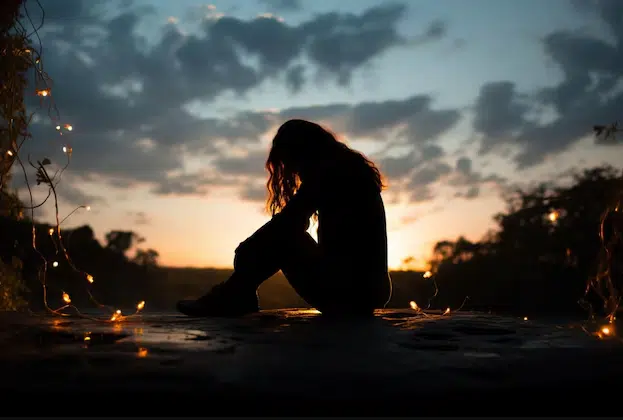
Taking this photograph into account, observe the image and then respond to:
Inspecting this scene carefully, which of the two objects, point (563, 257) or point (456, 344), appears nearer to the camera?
point (456, 344)

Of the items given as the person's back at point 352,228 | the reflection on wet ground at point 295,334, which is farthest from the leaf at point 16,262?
the person's back at point 352,228

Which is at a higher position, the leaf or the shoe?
the leaf

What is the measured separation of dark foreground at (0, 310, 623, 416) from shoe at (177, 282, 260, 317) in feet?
2.20

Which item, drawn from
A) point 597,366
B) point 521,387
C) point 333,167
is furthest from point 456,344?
point 333,167

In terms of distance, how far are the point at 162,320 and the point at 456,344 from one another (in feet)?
6.10

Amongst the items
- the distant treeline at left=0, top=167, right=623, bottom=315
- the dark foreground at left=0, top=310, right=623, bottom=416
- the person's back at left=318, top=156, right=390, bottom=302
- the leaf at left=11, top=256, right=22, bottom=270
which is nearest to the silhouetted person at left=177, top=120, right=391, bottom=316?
the person's back at left=318, top=156, right=390, bottom=302

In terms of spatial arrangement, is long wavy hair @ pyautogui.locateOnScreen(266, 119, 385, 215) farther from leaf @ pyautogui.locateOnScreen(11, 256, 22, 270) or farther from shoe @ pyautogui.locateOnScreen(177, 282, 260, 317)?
leaf @ pyautogui.locateOnScreen(11, 256, 22, 270)

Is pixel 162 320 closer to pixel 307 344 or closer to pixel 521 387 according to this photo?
pixel 307 344

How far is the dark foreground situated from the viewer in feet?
5.08

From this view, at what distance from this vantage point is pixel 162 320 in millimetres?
3615

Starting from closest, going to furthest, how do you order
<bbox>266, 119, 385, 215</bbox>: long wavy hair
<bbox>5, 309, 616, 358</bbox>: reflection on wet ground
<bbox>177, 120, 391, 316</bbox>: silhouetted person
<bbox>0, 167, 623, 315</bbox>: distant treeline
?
<bbox>5, 309, 616, 358</bbox>: reflection on wet ground → <bbox>177, 120, 391, 316</bbox>: silhouetted person → <bbox>266, 119, 385, 215</bbox>: long wavy hair → <bbox>0, 167, 623, 315</bbox>: distant treeline

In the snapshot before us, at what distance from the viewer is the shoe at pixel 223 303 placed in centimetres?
365

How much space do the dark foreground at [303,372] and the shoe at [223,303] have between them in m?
0.67

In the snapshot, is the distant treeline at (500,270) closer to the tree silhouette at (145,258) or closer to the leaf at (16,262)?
the tree silhouette at (145,258)
